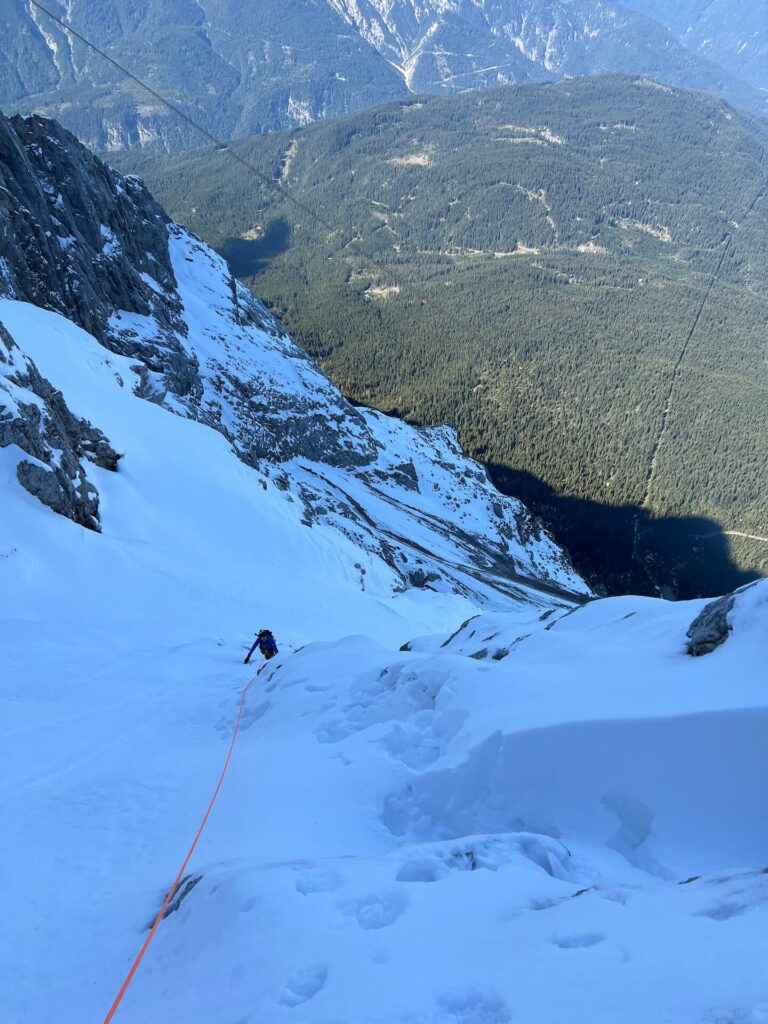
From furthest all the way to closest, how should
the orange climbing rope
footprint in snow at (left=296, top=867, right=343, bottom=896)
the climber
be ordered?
the climber
footprint in snow at (left=296, top=867, right=343, bottom=896)
the orange climbing rope

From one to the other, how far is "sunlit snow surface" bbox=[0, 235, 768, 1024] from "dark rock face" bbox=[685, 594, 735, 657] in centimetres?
22

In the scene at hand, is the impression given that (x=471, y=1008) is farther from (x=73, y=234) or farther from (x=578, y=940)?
(x=73, y=234)

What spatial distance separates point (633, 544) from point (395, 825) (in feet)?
395

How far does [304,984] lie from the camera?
4578 mm

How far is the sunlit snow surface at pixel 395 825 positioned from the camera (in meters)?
4.32

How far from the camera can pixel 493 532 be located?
74438 millimetres

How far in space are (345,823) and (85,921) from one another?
126 inches

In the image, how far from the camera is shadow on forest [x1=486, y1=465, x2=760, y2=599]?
109 m

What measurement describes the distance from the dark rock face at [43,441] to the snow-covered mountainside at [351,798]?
0.10m

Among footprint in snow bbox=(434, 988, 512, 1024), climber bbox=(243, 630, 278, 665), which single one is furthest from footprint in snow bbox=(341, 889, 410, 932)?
climber bbox=(243, 630, 278, 665)

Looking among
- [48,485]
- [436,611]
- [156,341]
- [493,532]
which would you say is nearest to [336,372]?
[493,532]

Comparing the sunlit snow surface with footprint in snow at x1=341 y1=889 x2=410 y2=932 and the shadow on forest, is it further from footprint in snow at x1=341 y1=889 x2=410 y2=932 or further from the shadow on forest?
the shadow on forest

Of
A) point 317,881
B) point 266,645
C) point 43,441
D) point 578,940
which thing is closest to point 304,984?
point 317,881

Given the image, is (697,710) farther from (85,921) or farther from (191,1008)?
(85,921)
